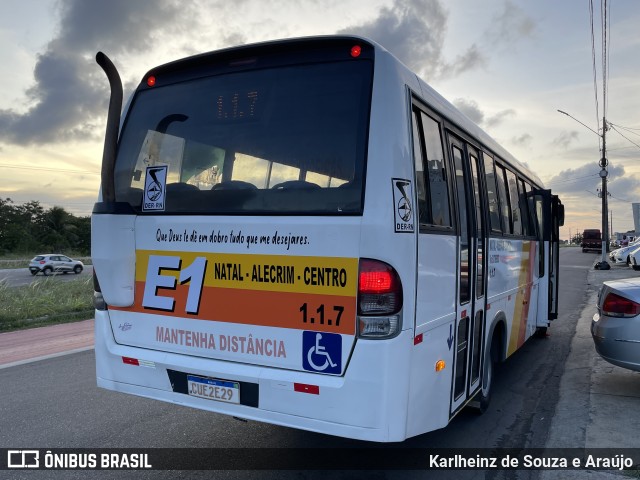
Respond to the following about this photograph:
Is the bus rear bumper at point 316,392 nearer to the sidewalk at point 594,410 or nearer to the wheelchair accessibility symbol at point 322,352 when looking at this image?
the wheelchair accessibility symbol at point 322,352

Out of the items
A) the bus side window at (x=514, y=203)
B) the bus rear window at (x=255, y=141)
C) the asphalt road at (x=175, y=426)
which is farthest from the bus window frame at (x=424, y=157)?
the bus side window at (x=514, y=203)

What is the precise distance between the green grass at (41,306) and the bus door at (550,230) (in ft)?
33.3

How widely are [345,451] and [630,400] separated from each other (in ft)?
11.7

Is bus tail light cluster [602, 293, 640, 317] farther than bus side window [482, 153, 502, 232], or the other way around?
bus tail light cluster [602, 293, 640, 317]

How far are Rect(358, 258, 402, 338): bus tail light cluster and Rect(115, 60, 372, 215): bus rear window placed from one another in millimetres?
380

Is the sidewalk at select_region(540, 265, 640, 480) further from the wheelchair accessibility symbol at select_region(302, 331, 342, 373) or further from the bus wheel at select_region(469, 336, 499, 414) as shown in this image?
the wheelchair accessibility symbol at select_region(302, 331, 342, 373)

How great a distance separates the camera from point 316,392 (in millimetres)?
3354

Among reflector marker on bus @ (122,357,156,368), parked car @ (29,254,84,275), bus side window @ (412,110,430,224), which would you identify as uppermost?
bus side window @ (412,110,430,224)

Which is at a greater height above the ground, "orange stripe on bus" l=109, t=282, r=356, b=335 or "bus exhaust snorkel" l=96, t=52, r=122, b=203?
"bus exhaust snorkel" l=96, t=52, r=122, b=203

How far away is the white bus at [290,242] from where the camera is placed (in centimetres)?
329

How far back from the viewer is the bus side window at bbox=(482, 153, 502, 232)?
570cm

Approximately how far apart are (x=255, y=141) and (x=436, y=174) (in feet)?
4.44

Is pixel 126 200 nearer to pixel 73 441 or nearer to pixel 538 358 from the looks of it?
pixel 73 441

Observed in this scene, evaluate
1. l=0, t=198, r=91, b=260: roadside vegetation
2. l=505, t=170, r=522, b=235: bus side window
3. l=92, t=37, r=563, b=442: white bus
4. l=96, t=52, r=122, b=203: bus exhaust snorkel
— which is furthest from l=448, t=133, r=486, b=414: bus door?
l=0, t=198, r=91, b=260: roadside vegetation
